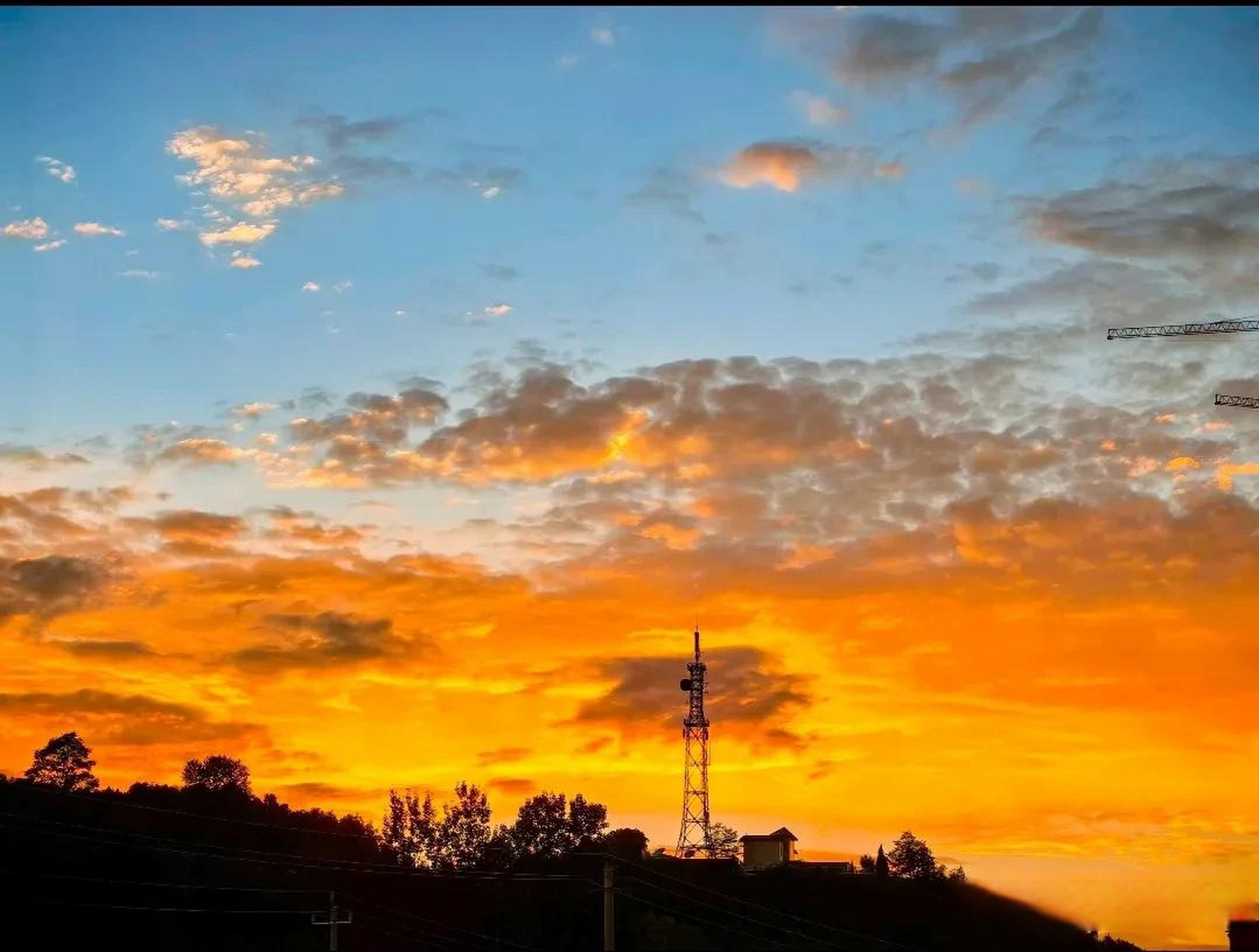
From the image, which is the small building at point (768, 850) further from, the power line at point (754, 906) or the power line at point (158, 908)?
the power line at point (158, 908)

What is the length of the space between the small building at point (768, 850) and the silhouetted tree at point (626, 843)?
12824mm

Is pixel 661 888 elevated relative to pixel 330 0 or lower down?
lower down

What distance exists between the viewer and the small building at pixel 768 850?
15425 centimetres

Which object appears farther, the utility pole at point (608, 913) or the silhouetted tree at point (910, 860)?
the silhouetted tree at point (910, 860)

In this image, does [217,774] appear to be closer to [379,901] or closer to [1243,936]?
→ [379,901]

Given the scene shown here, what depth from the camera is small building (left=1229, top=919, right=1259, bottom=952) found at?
123m

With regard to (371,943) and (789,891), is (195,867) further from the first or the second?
(789,891)

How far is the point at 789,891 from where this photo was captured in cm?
13950

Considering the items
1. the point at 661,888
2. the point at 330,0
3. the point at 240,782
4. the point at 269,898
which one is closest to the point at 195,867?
the point at 269,898

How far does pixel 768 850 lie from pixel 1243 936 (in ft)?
167

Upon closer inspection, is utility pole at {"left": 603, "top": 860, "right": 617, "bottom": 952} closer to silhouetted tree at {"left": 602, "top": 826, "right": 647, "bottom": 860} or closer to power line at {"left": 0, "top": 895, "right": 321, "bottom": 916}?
power line at {"left": 0, "top": 895, "right": 321, "bottom": 916}

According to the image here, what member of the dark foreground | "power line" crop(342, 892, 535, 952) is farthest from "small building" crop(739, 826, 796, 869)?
"power line" crop(342, 892, 535, 952)

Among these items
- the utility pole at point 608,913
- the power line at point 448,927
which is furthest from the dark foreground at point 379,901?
the utility pole at point 608,913

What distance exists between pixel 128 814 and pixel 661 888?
→ 53757 mm
